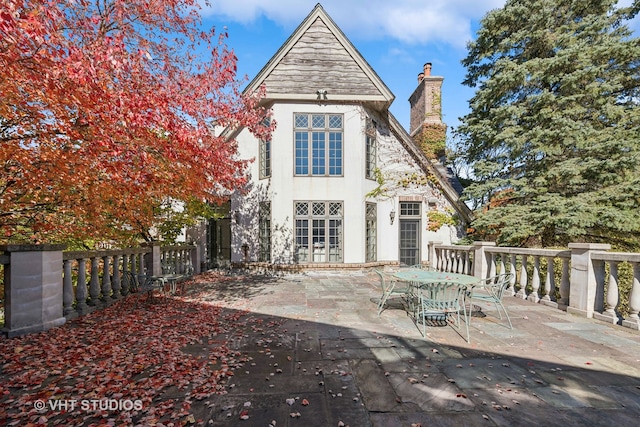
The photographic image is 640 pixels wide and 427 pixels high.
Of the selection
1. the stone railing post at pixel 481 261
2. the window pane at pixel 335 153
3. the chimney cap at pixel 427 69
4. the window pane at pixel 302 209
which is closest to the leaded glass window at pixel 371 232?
the window pane at pixel 335 153

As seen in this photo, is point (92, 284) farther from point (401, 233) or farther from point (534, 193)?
point (534, 193)

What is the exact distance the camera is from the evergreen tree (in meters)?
9.33

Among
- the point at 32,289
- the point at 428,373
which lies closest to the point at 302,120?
the point at 32,289

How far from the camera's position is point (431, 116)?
51.0ft

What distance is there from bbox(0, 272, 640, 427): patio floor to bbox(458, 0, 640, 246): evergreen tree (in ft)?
18.2

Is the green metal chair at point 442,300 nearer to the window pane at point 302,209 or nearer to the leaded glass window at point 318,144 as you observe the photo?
the window pane at point 302,209

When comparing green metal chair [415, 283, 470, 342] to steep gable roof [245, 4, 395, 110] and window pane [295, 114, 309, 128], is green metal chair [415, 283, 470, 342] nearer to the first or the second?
window pane [295, 114, 309, 128]

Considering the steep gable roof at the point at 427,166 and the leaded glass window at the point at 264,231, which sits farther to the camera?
the steep gable roof at the point at 427,166

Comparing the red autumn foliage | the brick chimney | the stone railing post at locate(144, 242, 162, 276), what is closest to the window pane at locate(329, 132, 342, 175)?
the brick chimney

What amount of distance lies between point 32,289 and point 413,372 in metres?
5.86

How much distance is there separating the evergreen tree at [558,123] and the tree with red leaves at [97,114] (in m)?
9.65

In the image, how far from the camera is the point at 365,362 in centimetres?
368

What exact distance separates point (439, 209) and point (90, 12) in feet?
43.9

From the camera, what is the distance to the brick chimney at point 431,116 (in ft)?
50.1
